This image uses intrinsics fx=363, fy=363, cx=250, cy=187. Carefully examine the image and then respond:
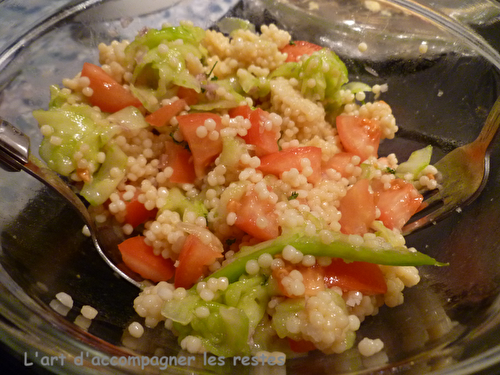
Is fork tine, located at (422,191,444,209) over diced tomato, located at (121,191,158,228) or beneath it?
beneath

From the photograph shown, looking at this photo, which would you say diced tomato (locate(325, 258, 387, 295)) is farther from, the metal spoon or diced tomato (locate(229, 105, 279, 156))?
the metal spoon

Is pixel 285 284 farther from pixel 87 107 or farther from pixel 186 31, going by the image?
pixel 186 31

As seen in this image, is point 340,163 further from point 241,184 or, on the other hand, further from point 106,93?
point 106,93

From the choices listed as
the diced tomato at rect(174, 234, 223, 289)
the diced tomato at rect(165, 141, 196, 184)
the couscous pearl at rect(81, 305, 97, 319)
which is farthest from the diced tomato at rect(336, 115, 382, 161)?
the couscous pearl at rect(81, 305, 97, 319)

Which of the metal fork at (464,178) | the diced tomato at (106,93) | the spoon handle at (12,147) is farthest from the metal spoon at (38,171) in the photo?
the metal fork at (464,178)

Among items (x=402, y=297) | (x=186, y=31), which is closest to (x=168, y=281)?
(x=402, y=297)

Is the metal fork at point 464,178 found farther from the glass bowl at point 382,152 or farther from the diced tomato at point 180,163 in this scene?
the diced tomato at point 180,163
